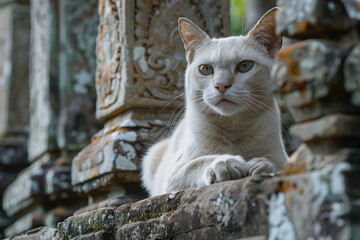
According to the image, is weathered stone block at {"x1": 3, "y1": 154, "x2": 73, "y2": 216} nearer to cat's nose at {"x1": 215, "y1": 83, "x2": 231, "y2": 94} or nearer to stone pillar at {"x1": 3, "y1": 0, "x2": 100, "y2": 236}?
stone pillar at {"x1": 3, "y1": 0, "x2": 100, "y2": 236}

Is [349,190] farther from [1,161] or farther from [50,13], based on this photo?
[1,161]

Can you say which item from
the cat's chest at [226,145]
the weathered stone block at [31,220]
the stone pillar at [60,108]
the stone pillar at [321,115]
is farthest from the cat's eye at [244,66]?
the weathered stone block at [31,220]

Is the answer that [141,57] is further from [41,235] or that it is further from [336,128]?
[336,128]

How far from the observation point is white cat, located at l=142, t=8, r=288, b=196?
106 inches

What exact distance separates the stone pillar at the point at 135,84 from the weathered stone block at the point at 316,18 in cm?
213

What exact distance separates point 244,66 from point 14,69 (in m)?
4.62

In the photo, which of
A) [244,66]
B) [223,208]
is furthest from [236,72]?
[223,208]

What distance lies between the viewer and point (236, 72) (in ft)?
8.98

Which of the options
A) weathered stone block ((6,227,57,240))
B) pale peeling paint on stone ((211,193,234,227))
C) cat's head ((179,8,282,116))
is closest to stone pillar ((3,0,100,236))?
weathered stone block ((6,227,57,240))

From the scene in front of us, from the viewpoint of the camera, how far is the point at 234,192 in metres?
1.76

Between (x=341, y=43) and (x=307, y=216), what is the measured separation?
1.58ft

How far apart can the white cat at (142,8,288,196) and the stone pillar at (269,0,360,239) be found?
1.01 metres

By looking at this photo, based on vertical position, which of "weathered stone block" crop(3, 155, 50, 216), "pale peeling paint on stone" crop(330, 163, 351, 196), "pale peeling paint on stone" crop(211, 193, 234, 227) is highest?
"pale peeling paint on stone" crop(330, 163, 351, 196)

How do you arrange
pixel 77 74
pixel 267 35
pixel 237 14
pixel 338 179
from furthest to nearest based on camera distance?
pixel 237 14, pixel 77 74, pixel 267 35, pixel 338 179
